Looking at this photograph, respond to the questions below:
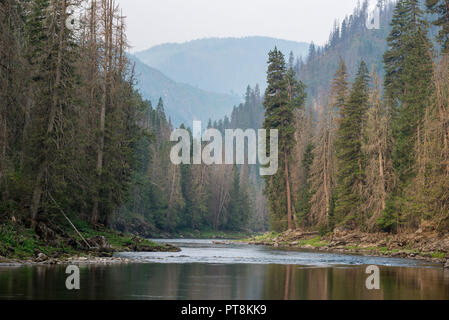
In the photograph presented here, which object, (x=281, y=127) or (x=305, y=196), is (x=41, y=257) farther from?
(x=281, y=127)

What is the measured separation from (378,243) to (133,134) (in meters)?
20.6

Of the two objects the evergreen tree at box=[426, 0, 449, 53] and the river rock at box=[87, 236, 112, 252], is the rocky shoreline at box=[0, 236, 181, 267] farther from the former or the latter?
the evergreen tree at box=[426, 0, 449, 53]

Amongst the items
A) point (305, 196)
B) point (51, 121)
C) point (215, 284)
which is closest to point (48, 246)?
point (51, 121)

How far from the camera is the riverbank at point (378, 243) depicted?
1277 inches

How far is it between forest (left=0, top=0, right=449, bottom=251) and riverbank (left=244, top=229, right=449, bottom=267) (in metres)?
1.01

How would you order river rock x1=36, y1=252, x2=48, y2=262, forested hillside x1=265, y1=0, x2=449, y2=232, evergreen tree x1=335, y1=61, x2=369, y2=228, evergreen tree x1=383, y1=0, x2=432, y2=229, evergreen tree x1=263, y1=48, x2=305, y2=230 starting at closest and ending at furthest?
river rock x1=36, y1=252, x2=48, y2=262
forested hillside x1=265, y1=0, x2=449, y2=232
evergreen tree x1=383, y1=0, x2=432, y2=229
evergreen tree x1=335, y1=61, x2=369, y2=228
evergreen tree x1=263, y1=48, x2=305, y2=230

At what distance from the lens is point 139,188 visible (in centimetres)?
7244

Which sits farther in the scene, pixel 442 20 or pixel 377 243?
pixel 442 20

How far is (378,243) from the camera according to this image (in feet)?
133

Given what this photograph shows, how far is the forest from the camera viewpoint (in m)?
26.7

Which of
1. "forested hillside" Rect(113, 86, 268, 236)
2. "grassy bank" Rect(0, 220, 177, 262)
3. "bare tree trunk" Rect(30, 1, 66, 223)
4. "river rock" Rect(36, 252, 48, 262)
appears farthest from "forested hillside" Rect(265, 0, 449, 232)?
"forested hillside" Rect(113, 86, 268, 236)

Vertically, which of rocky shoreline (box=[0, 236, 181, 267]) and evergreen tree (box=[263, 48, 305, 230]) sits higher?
evergreen tree (box=[263, 48, 305, 230])
